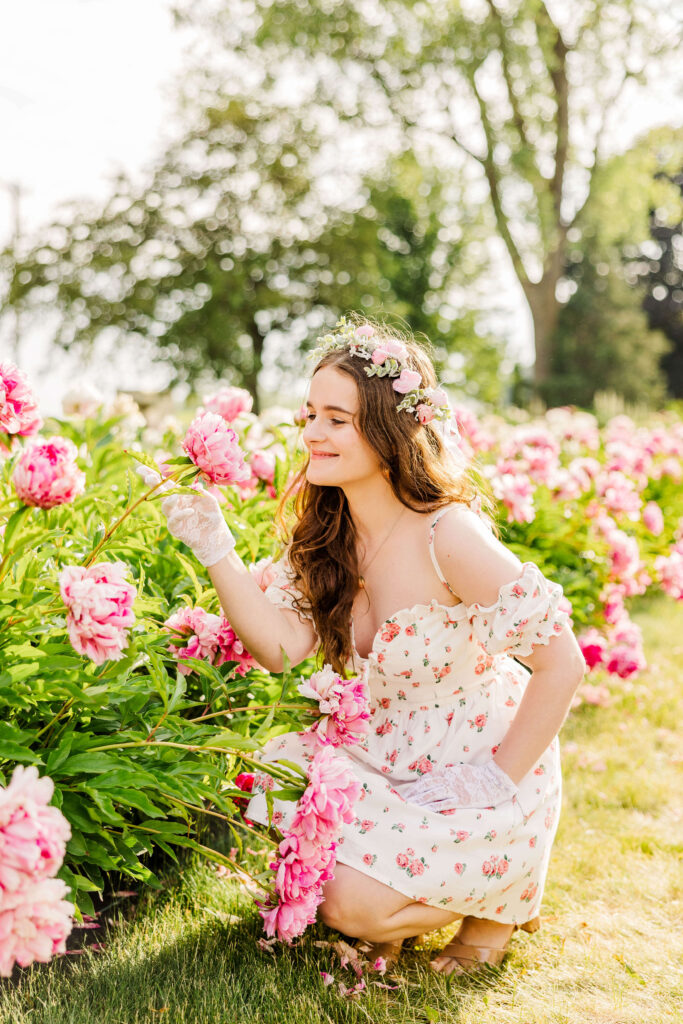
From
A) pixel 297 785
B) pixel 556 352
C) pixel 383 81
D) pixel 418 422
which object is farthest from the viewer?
pixel 556 352

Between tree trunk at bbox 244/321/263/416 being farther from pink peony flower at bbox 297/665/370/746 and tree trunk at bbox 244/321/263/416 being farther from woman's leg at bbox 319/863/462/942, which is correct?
pink peony flower at bbox 297/665/370/746

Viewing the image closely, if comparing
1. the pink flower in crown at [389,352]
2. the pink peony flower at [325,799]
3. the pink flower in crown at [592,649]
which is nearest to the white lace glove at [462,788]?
the pink peony flower at [325,799]

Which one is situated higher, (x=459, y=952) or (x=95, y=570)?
(x=95, y=570)

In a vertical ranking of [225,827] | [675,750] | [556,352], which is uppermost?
[556,352]

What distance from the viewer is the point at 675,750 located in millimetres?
3592

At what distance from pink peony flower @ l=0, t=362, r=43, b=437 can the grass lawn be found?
106 cm

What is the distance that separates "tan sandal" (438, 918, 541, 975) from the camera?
79.5 inches

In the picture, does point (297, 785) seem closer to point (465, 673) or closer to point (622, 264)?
point (465, 673)

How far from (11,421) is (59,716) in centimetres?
51

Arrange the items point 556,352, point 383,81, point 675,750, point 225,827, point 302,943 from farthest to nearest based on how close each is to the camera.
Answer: point 556,352 → point 383,81 → point 675,750 → point 225,827 → point 302,943

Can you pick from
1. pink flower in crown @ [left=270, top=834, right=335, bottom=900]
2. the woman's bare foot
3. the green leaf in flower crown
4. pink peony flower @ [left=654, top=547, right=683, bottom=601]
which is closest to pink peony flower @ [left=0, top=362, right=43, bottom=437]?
the green leaf in flower crown

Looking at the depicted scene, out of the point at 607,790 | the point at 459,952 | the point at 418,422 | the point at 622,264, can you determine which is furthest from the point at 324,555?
the point at 622,264

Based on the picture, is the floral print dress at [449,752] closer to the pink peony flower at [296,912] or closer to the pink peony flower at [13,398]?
the pink peony flower at [296,912]

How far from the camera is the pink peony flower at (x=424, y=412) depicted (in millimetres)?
2188
